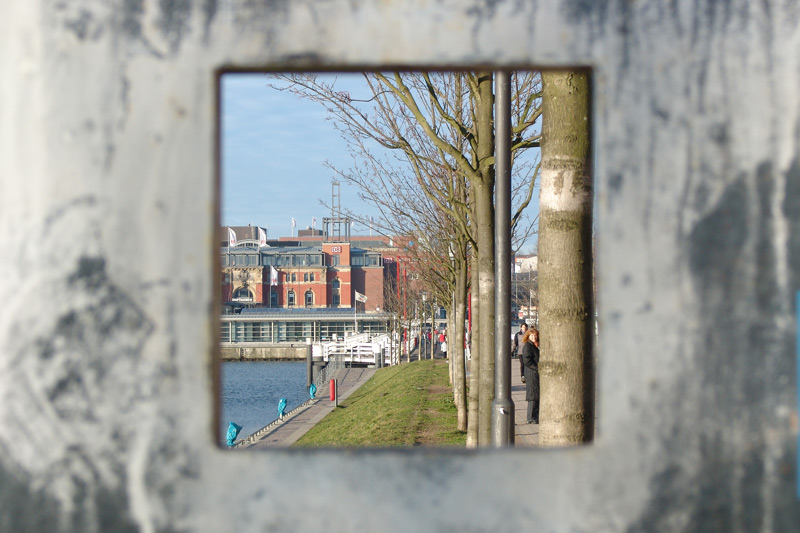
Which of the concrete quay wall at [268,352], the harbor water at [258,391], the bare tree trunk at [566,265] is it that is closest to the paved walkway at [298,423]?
the harbor water at [258,391]

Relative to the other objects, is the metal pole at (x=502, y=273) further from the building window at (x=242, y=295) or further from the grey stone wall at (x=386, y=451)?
the building window at (x=242, y=295)

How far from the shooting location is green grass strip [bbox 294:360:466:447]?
14.1 m

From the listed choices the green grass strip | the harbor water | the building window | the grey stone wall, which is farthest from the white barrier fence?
the grey stone wall

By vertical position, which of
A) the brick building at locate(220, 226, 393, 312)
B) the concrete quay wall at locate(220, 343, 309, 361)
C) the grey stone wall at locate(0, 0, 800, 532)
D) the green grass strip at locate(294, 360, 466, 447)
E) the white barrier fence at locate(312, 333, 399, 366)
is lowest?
the concrete quay wall at locate(220, 343, 309, 361)

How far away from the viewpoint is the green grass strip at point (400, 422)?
14.1m

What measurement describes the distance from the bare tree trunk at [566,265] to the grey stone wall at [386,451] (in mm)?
2452

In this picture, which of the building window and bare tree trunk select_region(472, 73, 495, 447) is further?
the building window

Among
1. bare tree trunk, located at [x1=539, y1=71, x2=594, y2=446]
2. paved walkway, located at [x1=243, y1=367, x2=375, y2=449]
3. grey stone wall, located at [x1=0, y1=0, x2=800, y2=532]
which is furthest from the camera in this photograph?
paved walkway, located at [x1=243, y1=367, x2=375, y2=449]

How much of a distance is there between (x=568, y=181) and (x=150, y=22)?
9.36 ft

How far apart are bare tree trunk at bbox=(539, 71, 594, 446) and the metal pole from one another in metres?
3.81

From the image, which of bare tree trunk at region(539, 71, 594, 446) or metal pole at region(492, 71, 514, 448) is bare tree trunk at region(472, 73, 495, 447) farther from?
bare tree trunk at region(539, 71, 594, 446)

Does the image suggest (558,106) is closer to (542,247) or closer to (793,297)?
(542,247)

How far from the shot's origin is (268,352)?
73875 mm

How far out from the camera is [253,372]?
57594 mm
